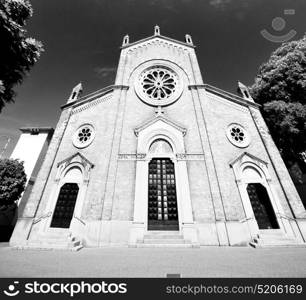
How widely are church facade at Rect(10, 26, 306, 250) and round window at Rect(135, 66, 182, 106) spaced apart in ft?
0.44

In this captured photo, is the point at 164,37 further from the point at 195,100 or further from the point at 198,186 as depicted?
the point at 198,186

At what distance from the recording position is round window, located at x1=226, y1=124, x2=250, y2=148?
430 inches

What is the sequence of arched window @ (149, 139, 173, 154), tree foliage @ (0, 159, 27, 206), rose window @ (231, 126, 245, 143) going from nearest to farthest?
1. tree foliage @ (0, 159, 27, 206)
2. arched window @ (149, 139, 173, 154)
3. rose window @ (231, 126, 245, 143)

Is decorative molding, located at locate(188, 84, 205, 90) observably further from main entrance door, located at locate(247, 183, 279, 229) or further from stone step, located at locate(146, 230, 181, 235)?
stone step, located at locate(146, 230, 181, 235)

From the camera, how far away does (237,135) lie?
11266 millimetres

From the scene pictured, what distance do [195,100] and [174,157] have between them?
5198 mm

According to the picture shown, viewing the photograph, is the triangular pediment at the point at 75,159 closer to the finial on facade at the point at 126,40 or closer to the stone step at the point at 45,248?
the stone step at the point at 45,248

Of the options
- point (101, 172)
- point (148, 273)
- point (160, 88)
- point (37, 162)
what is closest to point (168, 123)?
point (160, 88)

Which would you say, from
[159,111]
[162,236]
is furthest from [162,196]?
[159,111]

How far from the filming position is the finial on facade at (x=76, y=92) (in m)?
14.1

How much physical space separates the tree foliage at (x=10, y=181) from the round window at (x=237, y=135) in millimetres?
14520

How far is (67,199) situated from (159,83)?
11786 mm

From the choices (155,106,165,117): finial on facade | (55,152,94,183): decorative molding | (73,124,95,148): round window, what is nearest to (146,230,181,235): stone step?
(55,152,94,183): decorative molding

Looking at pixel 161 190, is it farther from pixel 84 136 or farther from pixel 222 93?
pixel 222 93
